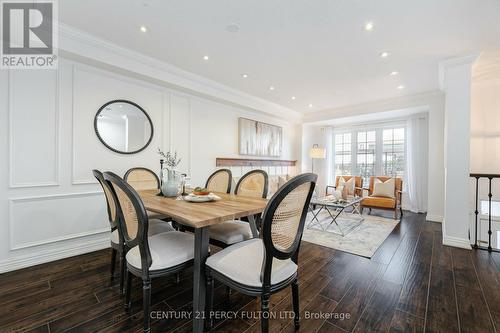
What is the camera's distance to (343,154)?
21.1 ft

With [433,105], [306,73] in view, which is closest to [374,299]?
[306,73]

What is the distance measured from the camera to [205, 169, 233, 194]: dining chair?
284 cm

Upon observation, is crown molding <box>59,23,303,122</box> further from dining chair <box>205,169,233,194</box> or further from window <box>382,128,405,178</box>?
window <box>382,128,405,178</box>

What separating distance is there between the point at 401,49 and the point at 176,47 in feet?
9.63

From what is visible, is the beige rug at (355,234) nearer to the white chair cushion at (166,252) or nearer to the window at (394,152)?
the window at (394,152)

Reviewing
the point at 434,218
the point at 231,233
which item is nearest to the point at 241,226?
the point at 231,233

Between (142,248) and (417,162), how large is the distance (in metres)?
5.99

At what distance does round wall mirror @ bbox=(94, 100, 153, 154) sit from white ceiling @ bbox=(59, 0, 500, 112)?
33.1 inches

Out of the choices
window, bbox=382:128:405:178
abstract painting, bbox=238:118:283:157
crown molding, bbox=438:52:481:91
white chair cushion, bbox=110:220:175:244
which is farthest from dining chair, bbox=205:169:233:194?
window, bbox=382:128:405:178

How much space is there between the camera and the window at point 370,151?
217 inches

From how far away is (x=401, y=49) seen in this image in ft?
9.04

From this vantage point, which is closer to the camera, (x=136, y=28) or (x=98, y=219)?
(x=136, y=28)

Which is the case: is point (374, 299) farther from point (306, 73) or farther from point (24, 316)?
point (306, 73)

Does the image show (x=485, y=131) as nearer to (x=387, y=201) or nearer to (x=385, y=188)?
(x=385, y=188)
